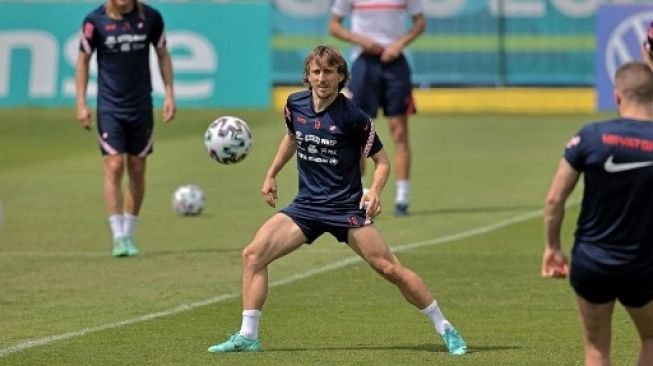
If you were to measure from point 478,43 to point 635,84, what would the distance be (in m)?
23.4

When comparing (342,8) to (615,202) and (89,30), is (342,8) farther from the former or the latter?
(615,202)

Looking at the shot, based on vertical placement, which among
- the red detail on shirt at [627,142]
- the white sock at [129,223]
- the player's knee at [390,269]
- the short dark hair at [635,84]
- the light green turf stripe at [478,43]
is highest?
the short dark hair at [635,84]

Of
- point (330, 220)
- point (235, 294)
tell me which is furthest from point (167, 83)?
point (330, 220)

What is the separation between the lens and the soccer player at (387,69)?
17953mm

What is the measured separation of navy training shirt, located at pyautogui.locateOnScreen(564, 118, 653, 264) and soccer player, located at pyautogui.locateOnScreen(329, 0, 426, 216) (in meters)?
10.0

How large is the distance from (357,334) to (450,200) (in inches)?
350

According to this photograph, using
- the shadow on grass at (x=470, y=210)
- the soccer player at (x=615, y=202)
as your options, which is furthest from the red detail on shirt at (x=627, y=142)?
the shadow on grass at (x=470, y=210)

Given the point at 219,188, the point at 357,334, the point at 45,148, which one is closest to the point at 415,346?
the point at 357,334

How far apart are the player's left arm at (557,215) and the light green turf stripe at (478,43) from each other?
75.4 feet

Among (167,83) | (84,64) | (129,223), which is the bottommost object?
(129,223)

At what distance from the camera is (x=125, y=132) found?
14938mm

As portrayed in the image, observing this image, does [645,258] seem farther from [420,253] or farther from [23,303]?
[420,253]

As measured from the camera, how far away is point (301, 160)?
33.6ft

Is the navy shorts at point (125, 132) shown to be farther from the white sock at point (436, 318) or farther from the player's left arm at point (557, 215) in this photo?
the player's left arm at point (557, 215)
